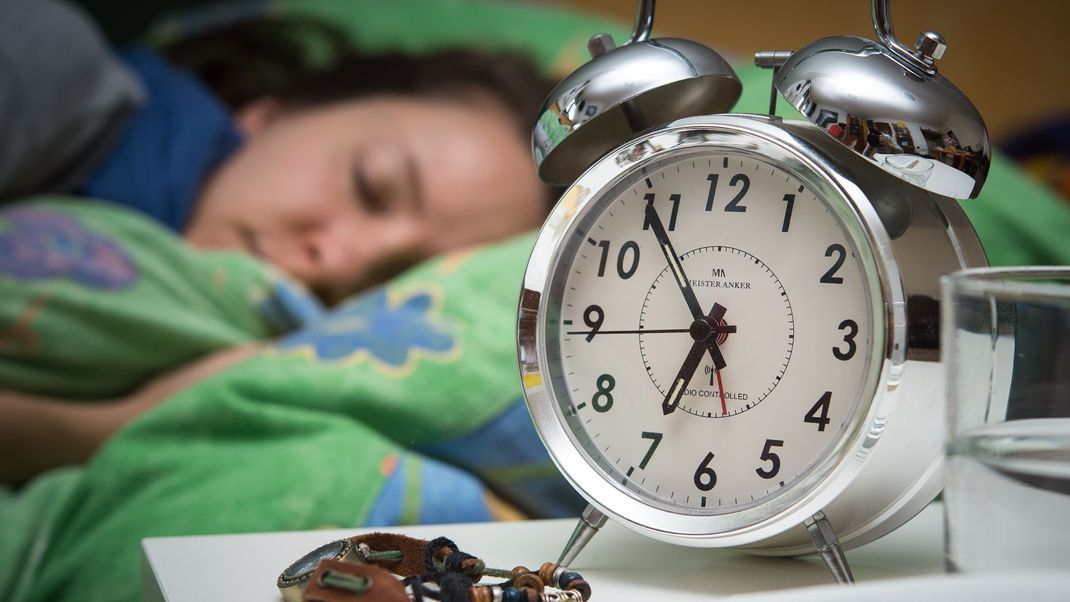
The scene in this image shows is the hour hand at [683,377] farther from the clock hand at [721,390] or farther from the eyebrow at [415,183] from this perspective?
the eyebrow at [415,183]

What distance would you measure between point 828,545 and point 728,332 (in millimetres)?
122

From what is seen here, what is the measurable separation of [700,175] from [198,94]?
1343 millimetres

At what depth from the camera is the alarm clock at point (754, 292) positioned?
519 mm

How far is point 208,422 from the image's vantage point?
0.97m

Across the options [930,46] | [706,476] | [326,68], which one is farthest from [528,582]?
[326,68]

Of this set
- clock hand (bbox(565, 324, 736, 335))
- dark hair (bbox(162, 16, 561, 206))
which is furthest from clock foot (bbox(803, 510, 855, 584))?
dark hair (bbox(162, 16, 561, 206))

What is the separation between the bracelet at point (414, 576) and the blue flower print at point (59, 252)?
0.76m

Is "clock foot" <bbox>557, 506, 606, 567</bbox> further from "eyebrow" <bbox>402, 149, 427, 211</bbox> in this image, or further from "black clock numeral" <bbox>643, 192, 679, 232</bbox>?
"eyebrow" <bbox>402, 149, 427, 211</bbox>

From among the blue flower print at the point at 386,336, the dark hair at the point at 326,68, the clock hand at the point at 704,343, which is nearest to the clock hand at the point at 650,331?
the clock hand at the point at 704,343

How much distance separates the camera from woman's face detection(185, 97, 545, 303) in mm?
1494

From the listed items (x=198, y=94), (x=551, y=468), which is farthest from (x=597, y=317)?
(x=198, y=94)

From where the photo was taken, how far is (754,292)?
568mm

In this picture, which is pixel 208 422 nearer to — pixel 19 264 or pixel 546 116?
pixel 19 264

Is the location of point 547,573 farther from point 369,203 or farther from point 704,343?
point 369,203
